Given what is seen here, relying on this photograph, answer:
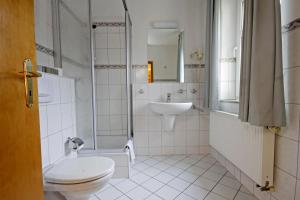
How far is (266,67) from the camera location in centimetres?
112

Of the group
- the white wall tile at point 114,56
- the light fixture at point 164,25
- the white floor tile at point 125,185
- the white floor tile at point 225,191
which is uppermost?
the light fixture at point 164,25

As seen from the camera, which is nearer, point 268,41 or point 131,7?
point 268,41

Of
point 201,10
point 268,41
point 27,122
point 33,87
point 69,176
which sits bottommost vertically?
point 69,176

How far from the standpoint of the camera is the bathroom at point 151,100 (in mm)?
696

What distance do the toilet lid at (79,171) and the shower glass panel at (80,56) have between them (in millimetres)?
713

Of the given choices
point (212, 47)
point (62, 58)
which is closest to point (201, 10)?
point (212, 47)

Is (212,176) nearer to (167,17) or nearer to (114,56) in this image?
(114,56)

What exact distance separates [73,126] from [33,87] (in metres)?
1.14

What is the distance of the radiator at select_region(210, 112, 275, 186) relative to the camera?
120 centimetres

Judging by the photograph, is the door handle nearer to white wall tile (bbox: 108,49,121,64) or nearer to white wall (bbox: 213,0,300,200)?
white wall (bbox: 213,0,300,200)

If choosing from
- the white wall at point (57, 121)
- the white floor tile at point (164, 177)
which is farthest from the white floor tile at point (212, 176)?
the white wall at point (57, 121)

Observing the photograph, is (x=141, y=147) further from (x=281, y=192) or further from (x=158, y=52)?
(x=281, y=192)

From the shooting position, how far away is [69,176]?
104 centimetres

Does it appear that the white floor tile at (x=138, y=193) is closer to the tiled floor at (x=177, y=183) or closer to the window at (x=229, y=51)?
the tiled floor at (x=177, y=183)
